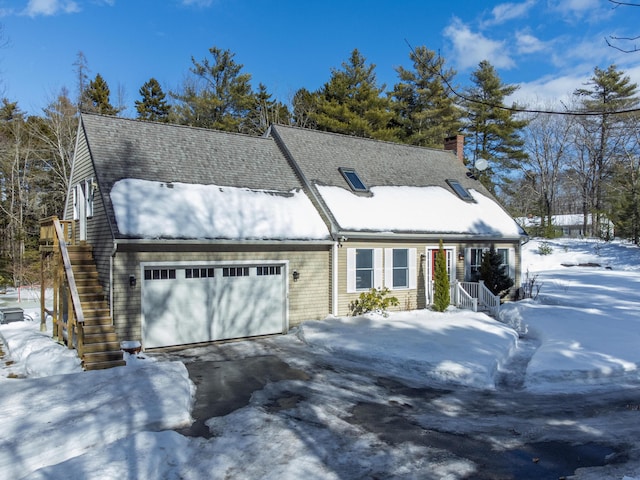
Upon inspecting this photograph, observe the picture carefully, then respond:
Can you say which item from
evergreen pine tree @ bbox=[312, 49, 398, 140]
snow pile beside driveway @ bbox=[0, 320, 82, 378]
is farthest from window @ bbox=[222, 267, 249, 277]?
evergreen pine tree @ bbox=[312, 49, 398, 140]

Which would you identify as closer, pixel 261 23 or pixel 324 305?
pixel 324 305

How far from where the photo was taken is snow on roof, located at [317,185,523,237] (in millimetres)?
13672

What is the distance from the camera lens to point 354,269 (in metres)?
13.3

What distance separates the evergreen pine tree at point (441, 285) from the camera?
14227mm

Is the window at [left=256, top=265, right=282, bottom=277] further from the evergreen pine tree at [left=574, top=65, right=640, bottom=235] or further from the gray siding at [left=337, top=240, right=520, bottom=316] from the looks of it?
the evergreen pine tree at [left=574, top=65, right=640, bottom=235]

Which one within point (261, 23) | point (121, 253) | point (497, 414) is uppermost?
point (261, 23)

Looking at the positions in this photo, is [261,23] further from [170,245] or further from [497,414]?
[497,414]

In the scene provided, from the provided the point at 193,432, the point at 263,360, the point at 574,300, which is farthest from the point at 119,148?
the point at 574,300

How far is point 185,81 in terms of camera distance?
3369cm

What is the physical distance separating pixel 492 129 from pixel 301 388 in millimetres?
33883

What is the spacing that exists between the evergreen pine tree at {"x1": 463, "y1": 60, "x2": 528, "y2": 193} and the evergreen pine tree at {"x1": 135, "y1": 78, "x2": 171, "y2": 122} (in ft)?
78.8

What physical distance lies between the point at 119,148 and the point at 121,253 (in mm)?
3476

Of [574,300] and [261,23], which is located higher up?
[261,23]

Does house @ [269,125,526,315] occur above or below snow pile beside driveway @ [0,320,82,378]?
above
